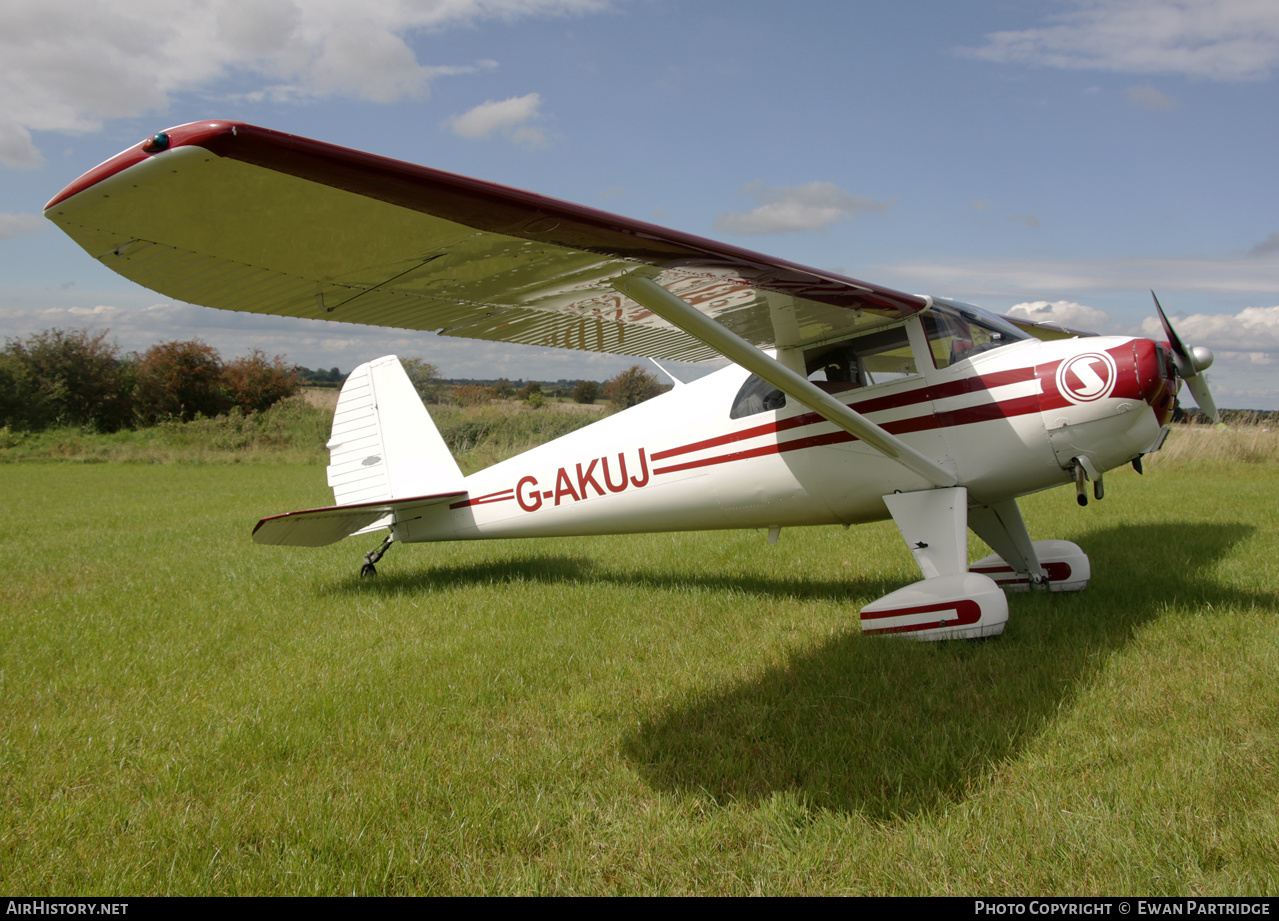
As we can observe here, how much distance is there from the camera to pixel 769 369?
4074 mm

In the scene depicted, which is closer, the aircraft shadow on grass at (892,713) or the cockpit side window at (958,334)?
the aircraft shadow on grass at (892,713)

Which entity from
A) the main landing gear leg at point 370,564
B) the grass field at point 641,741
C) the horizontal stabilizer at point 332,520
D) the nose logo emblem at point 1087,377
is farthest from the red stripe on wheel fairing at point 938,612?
the main landing gear leg at point 370,564

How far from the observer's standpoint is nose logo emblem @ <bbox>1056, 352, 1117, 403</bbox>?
439 centimetres

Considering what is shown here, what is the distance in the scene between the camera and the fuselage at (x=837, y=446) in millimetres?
4480

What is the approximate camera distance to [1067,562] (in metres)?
5.61

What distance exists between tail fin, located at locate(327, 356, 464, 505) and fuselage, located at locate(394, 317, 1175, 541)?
2.76ft

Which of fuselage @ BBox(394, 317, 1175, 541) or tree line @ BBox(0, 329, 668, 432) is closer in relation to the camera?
fuselage @ BBox(394, 317, 1175, 541)

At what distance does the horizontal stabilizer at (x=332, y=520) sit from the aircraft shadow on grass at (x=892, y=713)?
412 centimetres

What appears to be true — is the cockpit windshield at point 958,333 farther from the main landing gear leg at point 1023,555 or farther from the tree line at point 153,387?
the tree line at point 153,387

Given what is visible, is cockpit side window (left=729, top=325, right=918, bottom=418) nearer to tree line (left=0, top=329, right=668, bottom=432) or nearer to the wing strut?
the wing strut

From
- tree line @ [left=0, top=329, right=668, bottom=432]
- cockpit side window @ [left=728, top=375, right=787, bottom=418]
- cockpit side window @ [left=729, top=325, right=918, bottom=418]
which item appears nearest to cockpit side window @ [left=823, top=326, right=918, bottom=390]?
cockpit side window @ [left=729, top=325, right=918, bottom=418]

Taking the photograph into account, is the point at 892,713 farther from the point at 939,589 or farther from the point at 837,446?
the point at 837,446
